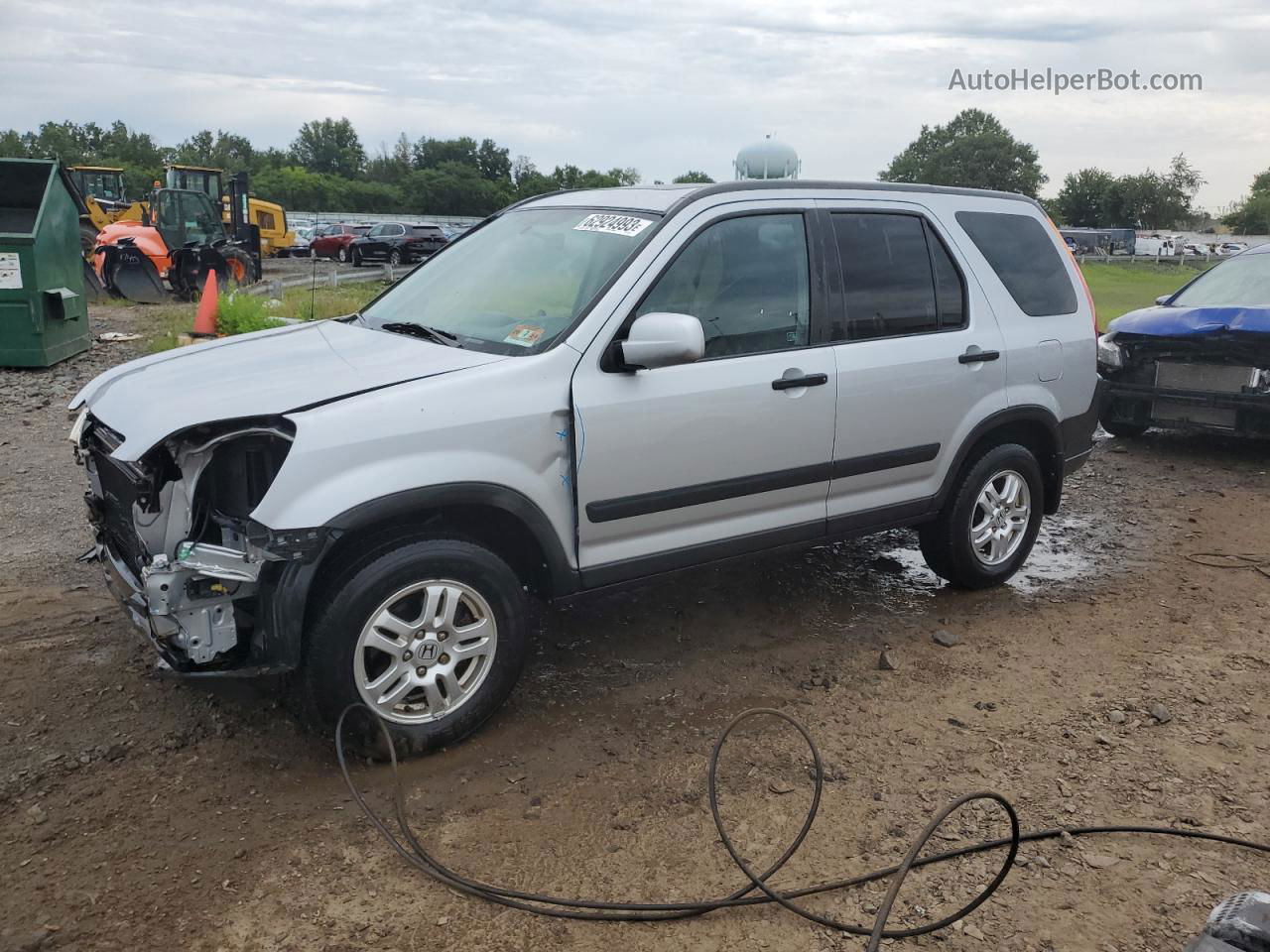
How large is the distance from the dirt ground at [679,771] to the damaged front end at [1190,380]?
272 cm

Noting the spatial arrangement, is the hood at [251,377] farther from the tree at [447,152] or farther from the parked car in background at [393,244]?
the tree at [447,152]

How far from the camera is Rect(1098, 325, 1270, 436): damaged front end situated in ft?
24.7

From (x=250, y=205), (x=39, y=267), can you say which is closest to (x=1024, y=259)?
(x=39, y=267)

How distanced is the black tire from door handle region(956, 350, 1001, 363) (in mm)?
4344

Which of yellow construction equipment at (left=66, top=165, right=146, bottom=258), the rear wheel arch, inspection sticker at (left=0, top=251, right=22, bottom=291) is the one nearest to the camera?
the rear wheel arch

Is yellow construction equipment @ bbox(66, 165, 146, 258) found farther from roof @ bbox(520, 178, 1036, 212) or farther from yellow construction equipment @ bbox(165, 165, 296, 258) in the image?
roof @ bbox(520, 178, 1036, 212)

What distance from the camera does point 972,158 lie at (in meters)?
83.9

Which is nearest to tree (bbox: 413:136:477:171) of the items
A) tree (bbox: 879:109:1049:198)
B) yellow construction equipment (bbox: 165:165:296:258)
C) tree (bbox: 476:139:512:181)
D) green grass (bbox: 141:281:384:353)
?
tree (bbox: 476:139:512:181)

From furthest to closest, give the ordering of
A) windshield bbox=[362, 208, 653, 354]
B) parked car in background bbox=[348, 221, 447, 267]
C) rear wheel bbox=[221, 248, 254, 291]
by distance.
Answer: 1. parked car in background bbox=[348, 221, 447, 267]
2. rear wheel bbox=[221, 248, 254, 291]
3. windshield bbox=[362, 208, 653, 354]

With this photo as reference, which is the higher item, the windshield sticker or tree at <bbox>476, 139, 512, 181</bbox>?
tree at <bbox>476, 139, 512, 181</bbox>

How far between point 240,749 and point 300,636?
66cm

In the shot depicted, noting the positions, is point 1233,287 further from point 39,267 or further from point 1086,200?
point 1086,200

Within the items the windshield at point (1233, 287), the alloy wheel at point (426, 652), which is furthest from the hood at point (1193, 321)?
the alloy wheel at point (426, 652)

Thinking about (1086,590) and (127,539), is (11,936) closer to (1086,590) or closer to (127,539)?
(127,539)
